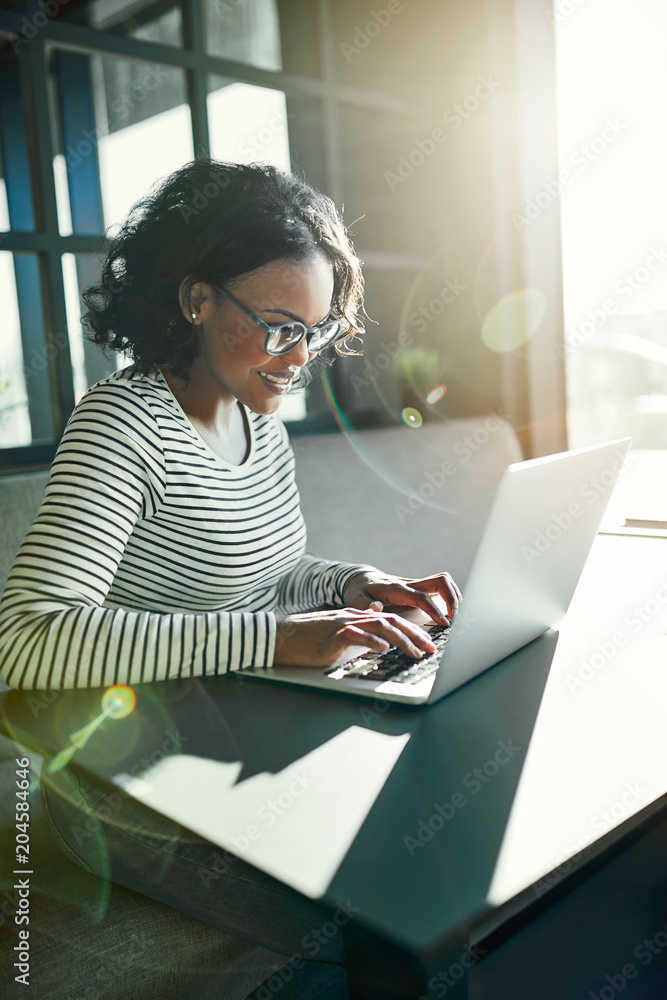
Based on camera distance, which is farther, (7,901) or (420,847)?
(7,901)

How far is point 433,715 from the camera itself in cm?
81

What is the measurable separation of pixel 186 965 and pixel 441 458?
195 centimetres

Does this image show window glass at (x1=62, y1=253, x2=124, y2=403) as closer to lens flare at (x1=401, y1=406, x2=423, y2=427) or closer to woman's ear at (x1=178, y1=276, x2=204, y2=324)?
woman's ear at (x1=178, y1=276, x2=204, y2=324)

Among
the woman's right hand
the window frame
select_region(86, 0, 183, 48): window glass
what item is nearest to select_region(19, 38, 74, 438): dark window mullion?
the window frame

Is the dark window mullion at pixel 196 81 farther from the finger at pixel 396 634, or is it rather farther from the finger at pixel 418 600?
the finger at pixel 396 634

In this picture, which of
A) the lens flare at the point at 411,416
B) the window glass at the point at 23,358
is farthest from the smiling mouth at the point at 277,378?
the lens flare at the point at 411,416

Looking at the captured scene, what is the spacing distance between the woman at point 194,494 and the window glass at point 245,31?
149cm

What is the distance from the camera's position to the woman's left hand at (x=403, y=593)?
1.12 metres

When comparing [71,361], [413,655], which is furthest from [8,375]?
[413,655]

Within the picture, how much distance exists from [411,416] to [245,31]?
140 centimetres

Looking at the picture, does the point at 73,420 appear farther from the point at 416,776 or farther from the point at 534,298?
the point at 534,298

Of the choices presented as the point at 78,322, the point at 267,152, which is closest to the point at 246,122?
the point at 267,152

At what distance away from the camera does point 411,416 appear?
2.87 metres

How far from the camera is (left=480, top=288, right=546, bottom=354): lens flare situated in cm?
310
